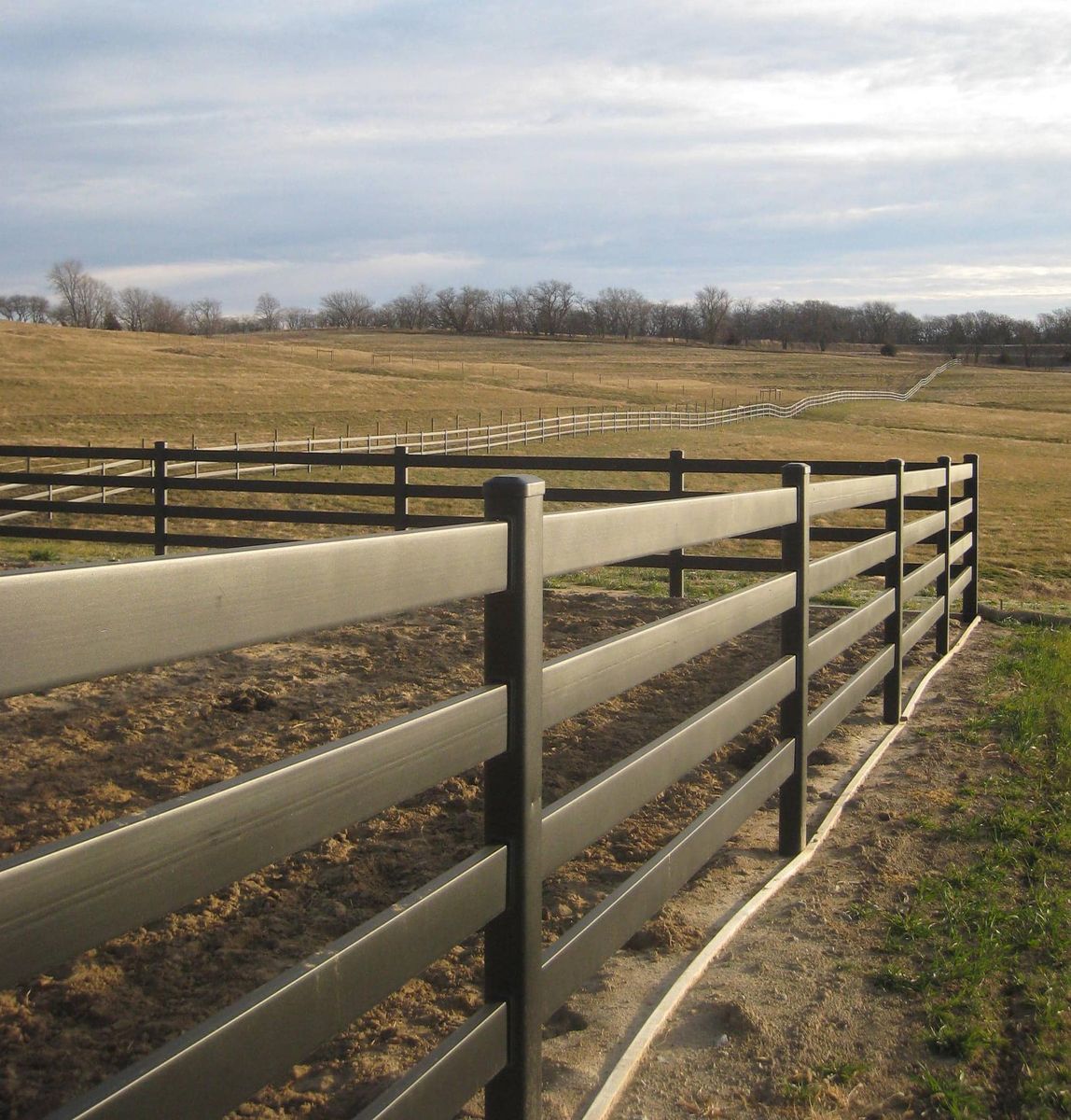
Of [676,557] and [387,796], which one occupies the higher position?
[387,796]

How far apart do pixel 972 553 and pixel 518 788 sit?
8.40m

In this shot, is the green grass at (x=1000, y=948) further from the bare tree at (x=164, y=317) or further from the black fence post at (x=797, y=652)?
the bare tree at (x=164, y=317)

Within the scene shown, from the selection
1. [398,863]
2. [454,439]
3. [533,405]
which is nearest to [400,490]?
[398,863]

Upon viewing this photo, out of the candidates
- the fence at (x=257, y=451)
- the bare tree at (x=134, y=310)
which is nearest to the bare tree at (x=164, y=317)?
the bare tree at (x=134, y=310)

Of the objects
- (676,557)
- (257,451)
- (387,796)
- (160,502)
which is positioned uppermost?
(387,796)

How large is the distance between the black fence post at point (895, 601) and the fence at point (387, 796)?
3.03 meters

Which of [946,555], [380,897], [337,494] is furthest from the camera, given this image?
[337,494]

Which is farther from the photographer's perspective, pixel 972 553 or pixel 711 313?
pixel 711 313

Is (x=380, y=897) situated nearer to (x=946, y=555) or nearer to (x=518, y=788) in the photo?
(x=518, y=788)

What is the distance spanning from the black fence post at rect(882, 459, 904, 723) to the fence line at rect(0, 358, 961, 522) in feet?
20.5

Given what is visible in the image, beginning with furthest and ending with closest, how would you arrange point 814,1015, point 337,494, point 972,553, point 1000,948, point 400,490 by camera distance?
point 337,494, point 400,490, point 972,553, point 1000,948, point 814,1015

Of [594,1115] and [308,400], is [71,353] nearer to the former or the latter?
[308,400]

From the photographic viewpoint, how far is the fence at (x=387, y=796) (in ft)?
4.16

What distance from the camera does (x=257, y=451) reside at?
41.5 ft
